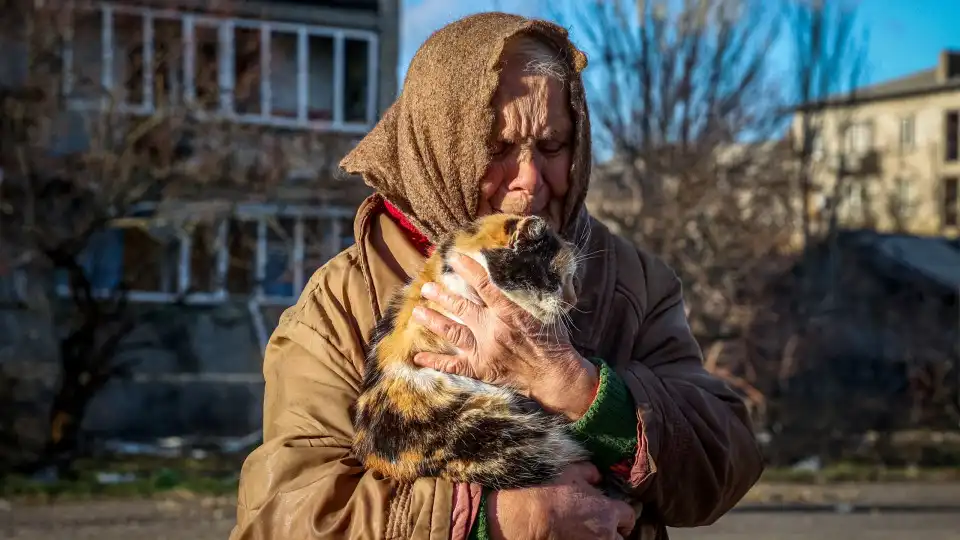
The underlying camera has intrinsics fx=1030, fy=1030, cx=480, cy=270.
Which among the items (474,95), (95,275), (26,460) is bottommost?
(26,460)

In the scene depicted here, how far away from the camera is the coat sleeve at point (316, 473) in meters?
2.29

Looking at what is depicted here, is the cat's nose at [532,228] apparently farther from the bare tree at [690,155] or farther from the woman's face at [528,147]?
the bare tree at [690,155]

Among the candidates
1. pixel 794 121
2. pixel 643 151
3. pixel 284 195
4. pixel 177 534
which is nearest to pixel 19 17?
pixel 284 195

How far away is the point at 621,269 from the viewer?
2.86 m

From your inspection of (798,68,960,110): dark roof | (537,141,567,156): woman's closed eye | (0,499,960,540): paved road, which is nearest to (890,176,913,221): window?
(798,68,960,110): dark roof

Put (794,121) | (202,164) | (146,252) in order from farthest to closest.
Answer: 1. (794,121)
2. (146,252)
3. (202,164)

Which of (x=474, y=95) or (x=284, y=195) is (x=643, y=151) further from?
(x=474, y=95)

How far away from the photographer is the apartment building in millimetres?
16922

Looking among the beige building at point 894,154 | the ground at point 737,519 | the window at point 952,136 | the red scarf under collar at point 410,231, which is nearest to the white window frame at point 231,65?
the ground at point 737,519

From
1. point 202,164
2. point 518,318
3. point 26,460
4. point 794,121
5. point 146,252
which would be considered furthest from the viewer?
point 794,121

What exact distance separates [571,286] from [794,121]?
68.7 feet

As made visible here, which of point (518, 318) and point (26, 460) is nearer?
point (518, 318)

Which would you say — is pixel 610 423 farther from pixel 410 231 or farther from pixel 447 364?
pixel 410 231

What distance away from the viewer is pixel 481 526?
2299 millimetres
